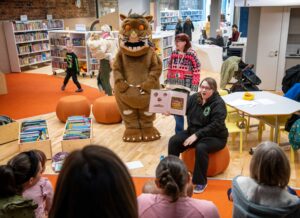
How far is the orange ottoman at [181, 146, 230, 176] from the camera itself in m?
3.88

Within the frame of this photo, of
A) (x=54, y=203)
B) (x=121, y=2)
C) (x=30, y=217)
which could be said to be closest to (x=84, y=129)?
(x=30, y=217)

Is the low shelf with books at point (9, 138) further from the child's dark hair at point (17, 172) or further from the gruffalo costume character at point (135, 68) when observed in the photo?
the child's dark hair at point (17, 172)

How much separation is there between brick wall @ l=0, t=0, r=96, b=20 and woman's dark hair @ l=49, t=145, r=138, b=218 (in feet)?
36.7

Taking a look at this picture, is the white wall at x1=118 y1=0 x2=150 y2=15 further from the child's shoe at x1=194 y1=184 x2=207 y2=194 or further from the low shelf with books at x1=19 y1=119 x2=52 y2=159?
the child's shoe at x1=194 y1=184 x2=207 y2=194

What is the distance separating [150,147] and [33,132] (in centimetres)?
168

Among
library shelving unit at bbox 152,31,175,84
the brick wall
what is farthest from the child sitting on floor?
the brick wall

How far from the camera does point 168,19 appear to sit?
1967cm

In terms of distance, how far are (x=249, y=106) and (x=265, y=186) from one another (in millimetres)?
2547

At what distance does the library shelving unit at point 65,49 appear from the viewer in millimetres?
10141

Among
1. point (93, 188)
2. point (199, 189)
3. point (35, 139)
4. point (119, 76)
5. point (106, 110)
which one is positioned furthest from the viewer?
point (106, 110)

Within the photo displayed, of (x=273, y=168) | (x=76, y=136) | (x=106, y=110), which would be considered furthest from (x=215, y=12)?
(x=273, y=168)

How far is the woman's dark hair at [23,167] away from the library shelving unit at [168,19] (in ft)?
55.9

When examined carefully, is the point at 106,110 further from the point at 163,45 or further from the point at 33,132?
the point at 163,45

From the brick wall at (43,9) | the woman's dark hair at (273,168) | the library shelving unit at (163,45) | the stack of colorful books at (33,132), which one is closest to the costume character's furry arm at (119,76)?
the stack of colorful books at (33,132)
